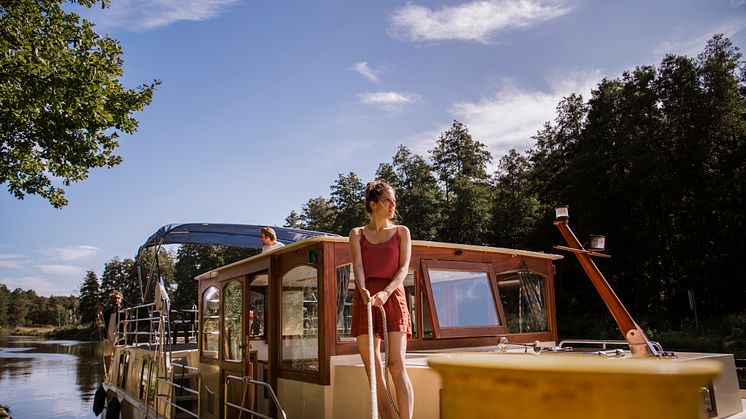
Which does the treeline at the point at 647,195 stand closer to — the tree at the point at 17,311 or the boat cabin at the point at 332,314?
the boat cabin at the point at 332,314

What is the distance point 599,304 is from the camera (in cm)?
3064

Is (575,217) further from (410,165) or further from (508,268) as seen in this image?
(508,268)

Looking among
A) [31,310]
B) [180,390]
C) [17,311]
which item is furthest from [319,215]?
[31,310]

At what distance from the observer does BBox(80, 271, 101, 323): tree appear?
282ft

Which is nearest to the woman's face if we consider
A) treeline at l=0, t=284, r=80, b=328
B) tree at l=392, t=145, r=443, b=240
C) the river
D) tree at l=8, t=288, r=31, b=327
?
the river

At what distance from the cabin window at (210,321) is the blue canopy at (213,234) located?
136 inches

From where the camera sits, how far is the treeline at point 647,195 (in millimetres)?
27094

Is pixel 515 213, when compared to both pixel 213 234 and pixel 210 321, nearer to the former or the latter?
pixel 213 234

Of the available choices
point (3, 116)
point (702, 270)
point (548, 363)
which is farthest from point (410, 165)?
point (548, 363)

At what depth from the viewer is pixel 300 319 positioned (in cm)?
557

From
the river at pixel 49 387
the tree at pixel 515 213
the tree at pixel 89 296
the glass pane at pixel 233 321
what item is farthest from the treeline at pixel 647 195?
the tree at pixel 89 296

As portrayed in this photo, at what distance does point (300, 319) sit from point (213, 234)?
6843 millimetres

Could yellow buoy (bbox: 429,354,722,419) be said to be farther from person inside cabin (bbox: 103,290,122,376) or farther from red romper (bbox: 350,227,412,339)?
person inside cabin (bbox: 103,290,122,376)

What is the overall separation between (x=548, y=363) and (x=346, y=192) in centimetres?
4266
